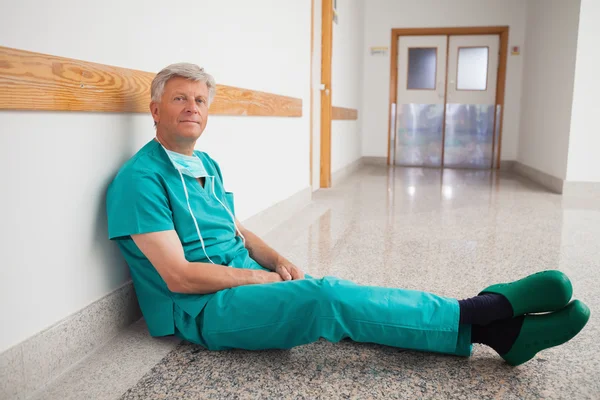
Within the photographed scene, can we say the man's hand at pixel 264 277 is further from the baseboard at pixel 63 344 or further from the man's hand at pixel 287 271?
the baseboard at pixel 63 344

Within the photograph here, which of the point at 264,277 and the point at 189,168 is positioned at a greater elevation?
the point at 189,168

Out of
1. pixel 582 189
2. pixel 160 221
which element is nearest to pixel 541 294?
pixel 160 221

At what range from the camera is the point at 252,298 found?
1673 millimetres

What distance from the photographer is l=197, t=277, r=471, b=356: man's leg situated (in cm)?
163

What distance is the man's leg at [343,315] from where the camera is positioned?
163 cm

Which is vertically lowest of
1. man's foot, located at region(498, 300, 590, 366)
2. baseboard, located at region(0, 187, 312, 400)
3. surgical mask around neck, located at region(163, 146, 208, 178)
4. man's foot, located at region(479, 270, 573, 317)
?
baseboard, located at region(0, 187, 312, 400)

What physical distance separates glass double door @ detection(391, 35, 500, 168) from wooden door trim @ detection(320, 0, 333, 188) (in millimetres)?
3250

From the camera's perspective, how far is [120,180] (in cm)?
172

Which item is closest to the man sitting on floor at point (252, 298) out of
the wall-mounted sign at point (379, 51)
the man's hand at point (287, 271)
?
the man's hand at point (287, 271)

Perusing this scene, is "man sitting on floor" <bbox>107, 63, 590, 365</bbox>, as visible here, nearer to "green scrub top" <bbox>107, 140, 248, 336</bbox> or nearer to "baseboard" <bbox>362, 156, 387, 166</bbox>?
"green scrub top" <bbox>107, 140, 248, 336</bbox>

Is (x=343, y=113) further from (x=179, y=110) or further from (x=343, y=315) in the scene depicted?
(x=343, y=315)

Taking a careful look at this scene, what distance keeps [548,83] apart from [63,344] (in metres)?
6.51

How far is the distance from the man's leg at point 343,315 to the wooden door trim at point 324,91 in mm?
4365

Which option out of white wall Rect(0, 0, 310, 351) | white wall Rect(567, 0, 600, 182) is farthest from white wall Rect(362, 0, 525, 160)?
white wall Rect(0, 0, 310, 351)
